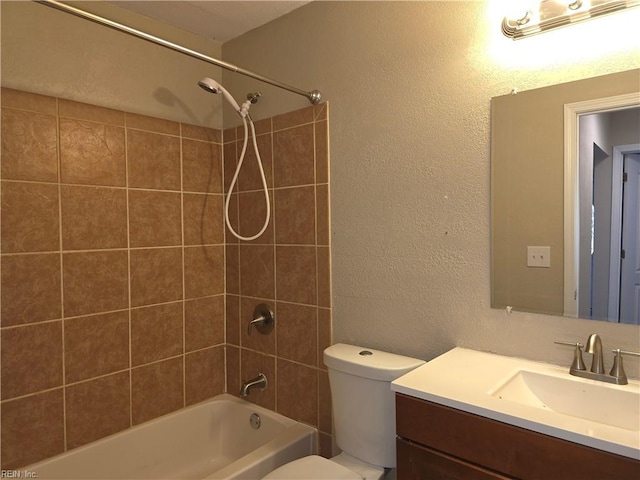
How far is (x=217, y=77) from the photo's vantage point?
88.4 inches

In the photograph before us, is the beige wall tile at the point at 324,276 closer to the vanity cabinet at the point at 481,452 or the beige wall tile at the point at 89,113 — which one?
the vanity cabinet at the point at 481,452

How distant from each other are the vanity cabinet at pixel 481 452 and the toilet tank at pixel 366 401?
24 cm

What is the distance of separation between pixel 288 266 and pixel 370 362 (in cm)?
69

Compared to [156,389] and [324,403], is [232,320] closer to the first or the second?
[156,389]

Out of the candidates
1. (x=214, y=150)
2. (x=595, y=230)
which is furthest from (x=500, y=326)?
(x=214, y=150)

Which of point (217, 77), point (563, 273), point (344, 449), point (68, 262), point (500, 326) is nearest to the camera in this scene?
point (563, 273)

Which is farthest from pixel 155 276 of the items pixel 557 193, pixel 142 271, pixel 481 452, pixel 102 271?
pixel 557 193

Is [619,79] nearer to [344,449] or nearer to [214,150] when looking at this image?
[344,449]

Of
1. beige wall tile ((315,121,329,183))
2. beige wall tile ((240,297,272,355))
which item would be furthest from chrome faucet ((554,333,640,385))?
beige wall tile ((240,297,272,355))

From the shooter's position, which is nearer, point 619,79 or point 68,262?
point 619,79

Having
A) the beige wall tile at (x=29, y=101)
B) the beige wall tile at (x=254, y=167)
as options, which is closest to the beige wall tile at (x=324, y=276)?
the beige wall tile at (x=254, y=167)

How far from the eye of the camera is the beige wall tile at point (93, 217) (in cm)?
168

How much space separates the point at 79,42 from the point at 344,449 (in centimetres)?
203

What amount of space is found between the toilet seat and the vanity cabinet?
0.90ft
